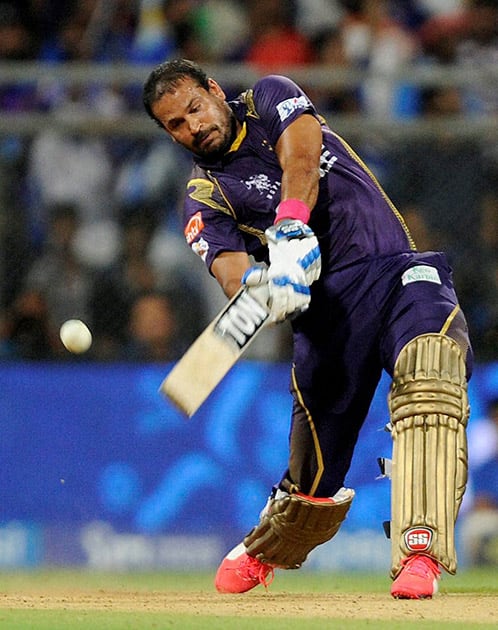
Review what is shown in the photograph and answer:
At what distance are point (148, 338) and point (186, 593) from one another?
3657 millimetres

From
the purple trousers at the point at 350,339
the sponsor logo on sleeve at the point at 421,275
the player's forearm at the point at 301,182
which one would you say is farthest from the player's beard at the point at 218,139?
the sponsor logo on sleeve at the point at 421,275

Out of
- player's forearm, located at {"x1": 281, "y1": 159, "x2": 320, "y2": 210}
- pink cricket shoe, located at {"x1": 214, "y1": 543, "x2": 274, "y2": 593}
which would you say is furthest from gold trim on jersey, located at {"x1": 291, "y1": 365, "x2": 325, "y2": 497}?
player's forearm, located at {"x1": 281, "y1": 159, "x2": 320, "y2": 210}

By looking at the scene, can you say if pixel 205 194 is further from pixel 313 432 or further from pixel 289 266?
pixel 313 432

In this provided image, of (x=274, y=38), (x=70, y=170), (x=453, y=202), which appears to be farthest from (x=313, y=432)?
(x=274, y=38)

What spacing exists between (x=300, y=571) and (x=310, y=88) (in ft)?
12.2

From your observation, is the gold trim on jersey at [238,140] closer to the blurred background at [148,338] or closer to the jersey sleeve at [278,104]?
the jersey sleeve at [278,104]

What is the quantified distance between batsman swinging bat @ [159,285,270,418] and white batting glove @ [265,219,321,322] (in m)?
0.12

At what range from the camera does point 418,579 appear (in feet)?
17.2

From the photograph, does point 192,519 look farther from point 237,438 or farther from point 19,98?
point 19,98

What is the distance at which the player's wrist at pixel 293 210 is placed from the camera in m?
5.53

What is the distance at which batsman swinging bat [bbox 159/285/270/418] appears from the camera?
5.48 metres

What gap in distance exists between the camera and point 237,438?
397 inches

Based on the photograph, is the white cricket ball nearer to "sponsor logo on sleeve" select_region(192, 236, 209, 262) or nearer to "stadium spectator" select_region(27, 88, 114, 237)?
"sponsor logo on sleeve" select_region(192, 236, 209, 262)

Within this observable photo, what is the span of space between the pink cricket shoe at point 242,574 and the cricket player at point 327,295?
111 millimetres
